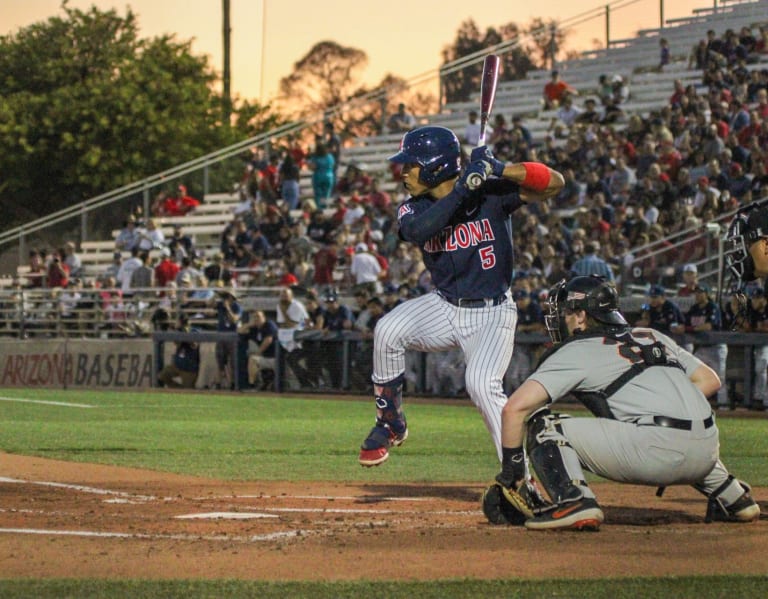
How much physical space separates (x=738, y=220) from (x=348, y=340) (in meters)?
12.8

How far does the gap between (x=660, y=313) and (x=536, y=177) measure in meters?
9.98

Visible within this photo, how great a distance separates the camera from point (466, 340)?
25.8 feet

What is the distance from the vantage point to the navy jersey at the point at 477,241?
779 centimetres

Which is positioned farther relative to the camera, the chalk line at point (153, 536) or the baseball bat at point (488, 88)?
the baseball bat at point (488, 88)

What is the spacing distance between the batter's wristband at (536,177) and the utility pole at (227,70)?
4114 cm

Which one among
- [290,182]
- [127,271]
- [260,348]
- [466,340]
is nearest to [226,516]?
[466,340]

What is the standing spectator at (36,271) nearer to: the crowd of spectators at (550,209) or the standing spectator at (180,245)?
the crowd of spectators at (550,209)

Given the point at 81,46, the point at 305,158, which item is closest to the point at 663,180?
the point at 305,158

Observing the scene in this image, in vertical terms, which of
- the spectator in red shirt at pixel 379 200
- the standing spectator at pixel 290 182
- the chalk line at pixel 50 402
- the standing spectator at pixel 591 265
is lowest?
the chalk line at pixel 50 402

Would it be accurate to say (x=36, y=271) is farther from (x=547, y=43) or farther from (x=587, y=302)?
(x=587, y=302)

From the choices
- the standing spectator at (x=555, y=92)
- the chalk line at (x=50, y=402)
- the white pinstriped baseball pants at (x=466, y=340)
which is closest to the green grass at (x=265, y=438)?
the chalk line at (x=50, y=402)

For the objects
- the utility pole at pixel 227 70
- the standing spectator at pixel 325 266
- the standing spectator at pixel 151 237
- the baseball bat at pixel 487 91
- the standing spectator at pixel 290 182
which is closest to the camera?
the baseball bat at pixel 487 91

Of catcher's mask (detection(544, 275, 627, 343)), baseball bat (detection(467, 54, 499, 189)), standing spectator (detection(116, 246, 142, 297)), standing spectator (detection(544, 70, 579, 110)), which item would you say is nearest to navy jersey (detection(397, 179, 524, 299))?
baseball bat (detection(467, 54, 499, 189))

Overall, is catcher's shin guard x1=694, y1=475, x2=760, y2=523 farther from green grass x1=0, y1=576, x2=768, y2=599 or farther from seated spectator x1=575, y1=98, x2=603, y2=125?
seated spectator x1=575, y1=98, x2=603, y2=125
